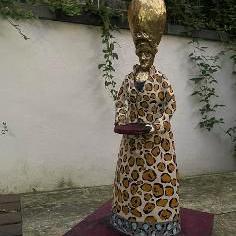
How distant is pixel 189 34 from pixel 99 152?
174 centimetres

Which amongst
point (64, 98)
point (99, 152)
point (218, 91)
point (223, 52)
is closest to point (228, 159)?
point (218, 91)

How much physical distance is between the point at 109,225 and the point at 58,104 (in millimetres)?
1856

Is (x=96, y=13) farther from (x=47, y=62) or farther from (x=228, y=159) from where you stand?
(x=228, y=159)

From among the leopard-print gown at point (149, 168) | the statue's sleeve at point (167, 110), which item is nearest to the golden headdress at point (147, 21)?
the leopard-print gown at point (149, 168)

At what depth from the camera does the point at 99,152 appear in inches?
209

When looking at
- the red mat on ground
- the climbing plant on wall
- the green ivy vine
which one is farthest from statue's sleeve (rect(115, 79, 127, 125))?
→ the green ivy vine

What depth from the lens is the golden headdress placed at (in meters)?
3.15

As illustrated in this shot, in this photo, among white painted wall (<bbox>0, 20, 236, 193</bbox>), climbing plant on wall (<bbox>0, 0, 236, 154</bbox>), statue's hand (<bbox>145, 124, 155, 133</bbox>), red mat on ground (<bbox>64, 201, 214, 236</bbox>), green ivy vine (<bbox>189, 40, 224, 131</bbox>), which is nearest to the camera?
statue's hand (<bbox>145, 124, 155, 133</bbox>)

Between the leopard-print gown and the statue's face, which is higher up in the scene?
the statue's face

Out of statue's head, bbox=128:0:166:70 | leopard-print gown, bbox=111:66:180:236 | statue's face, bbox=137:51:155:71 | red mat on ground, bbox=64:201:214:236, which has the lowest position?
red mat on ground, bbox=64:201:214:236

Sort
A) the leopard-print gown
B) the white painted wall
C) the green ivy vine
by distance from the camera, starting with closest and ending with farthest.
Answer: the leopard-print gown
the white painted wall
the green ivy vine

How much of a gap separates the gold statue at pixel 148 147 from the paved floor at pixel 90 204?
0.80m

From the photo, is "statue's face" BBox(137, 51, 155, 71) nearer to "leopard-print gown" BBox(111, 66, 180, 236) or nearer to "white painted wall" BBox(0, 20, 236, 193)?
"leopard-print gown" BBox(111, 66, 180, 236)

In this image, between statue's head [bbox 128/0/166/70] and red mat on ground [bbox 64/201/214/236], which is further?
red mat on ground [bbox 64/201/214/236]
